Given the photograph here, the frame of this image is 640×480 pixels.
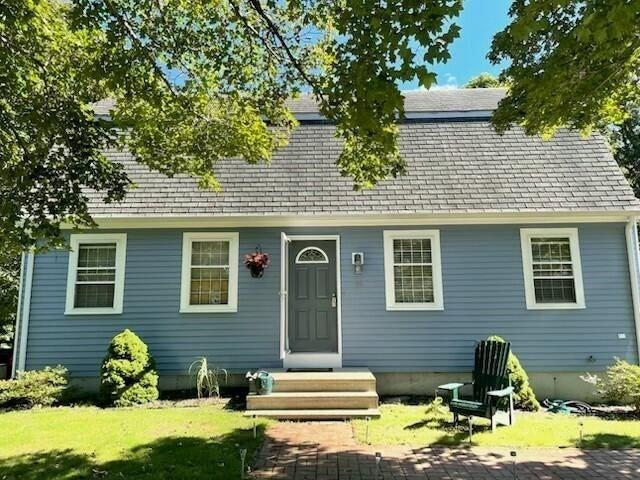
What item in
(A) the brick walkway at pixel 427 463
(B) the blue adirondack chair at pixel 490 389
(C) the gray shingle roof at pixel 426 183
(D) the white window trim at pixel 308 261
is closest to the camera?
(A) the brick walkway at pixel 427 463

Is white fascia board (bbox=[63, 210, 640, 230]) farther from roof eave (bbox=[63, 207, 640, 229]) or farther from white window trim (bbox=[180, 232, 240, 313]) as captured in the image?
white window trim (bbox=[180, 232, 240, 313])

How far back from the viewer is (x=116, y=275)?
900cm

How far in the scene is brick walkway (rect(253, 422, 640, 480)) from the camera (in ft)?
15.4

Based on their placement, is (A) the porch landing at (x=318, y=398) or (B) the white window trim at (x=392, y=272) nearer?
(A) the porch landing at (x=318, y=398)

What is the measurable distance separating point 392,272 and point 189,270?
3984 millimetres

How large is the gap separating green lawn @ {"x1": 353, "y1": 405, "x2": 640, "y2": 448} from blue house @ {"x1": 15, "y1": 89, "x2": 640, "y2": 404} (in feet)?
5.22

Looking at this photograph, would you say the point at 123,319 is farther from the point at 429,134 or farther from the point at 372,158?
the point at 429,134

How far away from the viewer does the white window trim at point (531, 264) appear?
8.71 m

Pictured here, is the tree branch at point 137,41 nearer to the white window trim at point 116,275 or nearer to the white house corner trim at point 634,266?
the white window trim at point 116,275

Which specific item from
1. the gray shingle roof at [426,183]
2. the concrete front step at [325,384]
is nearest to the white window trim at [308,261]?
the gray shingle roof at [426,183]

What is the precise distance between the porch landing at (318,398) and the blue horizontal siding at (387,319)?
3.74ft

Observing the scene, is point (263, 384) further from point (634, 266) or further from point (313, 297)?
point (634, 266)

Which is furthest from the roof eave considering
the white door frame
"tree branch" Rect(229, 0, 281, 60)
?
"tree branch" Rect(229, 0, 281, 60)

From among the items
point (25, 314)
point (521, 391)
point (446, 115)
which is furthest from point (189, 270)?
point (446, 115)
